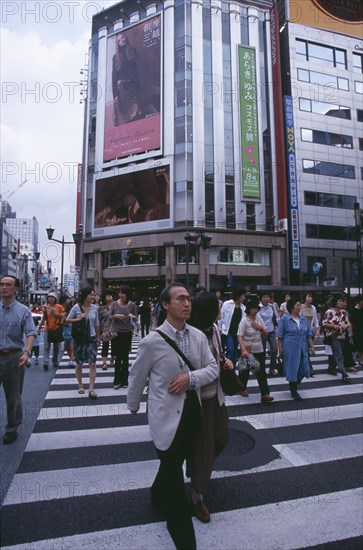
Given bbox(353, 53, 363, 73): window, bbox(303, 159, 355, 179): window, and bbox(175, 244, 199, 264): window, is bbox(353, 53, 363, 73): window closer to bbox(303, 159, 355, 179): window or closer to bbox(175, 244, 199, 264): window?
bbox(303, 159, 355, 179): window

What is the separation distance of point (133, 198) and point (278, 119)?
16519mm

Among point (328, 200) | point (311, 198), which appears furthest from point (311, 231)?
point (328, 200)

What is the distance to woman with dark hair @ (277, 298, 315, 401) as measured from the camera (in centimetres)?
641

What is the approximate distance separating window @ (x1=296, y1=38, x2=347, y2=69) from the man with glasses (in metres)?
42.6

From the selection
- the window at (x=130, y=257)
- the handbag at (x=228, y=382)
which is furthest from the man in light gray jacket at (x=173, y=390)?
the window at (x=130, y=257)

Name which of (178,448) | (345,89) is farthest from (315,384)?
(345,89)

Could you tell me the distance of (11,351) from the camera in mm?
4414

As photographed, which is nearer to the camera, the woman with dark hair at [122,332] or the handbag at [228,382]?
the handbag at [228,382]

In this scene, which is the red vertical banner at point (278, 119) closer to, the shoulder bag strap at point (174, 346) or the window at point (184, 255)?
the window at point (184, 255)

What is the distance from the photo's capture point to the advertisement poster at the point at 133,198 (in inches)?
1367

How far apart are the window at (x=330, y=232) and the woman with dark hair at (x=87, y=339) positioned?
107 ft

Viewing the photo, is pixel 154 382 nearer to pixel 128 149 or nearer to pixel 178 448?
pixel 178 448

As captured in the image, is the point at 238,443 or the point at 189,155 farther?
the point at 189,155

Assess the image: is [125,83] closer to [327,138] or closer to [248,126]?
[248,126]
